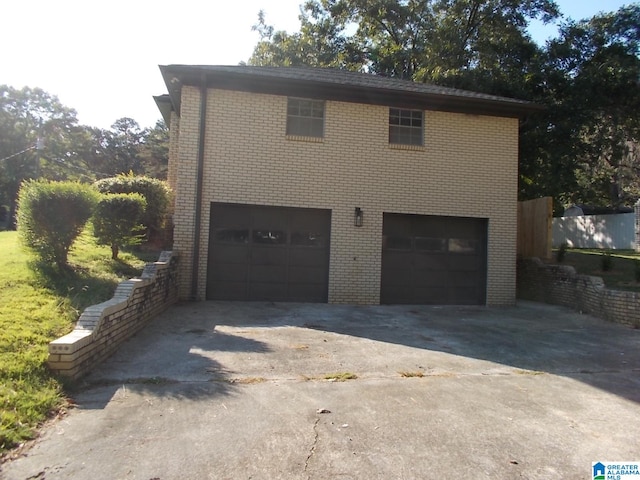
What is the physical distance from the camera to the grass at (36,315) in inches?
144

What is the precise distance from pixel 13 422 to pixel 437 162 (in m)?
10.1

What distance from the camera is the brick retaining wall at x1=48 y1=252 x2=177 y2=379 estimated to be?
174 inches

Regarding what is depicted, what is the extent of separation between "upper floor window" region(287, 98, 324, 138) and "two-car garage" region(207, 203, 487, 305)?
1.88m

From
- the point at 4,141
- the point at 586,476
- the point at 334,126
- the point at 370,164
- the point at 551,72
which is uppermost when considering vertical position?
the point at 4,141

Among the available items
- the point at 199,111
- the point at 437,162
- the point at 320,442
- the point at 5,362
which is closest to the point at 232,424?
the point at 320,442

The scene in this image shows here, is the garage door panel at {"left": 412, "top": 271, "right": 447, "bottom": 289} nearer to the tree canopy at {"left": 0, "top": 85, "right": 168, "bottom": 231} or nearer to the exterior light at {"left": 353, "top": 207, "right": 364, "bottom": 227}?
the exterior light at {"left": 353, "top": 207, "right": 364, "bottom": 227}

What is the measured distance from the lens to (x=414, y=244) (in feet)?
37.4

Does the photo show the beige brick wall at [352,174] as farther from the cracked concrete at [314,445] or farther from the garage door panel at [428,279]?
the cracked concrete at [314,445]

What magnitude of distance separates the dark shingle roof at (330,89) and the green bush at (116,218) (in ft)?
10.3

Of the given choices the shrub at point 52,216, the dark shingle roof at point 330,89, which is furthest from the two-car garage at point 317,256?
the shrub at point 52,216

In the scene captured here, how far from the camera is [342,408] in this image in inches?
163

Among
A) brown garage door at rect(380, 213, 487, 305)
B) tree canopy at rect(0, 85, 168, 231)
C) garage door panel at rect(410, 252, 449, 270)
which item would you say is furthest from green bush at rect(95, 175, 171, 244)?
tree canopy at rect(0, 85, 168, 231)

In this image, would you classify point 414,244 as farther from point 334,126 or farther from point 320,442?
point 320,442

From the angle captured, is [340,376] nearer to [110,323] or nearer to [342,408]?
[342,408]
